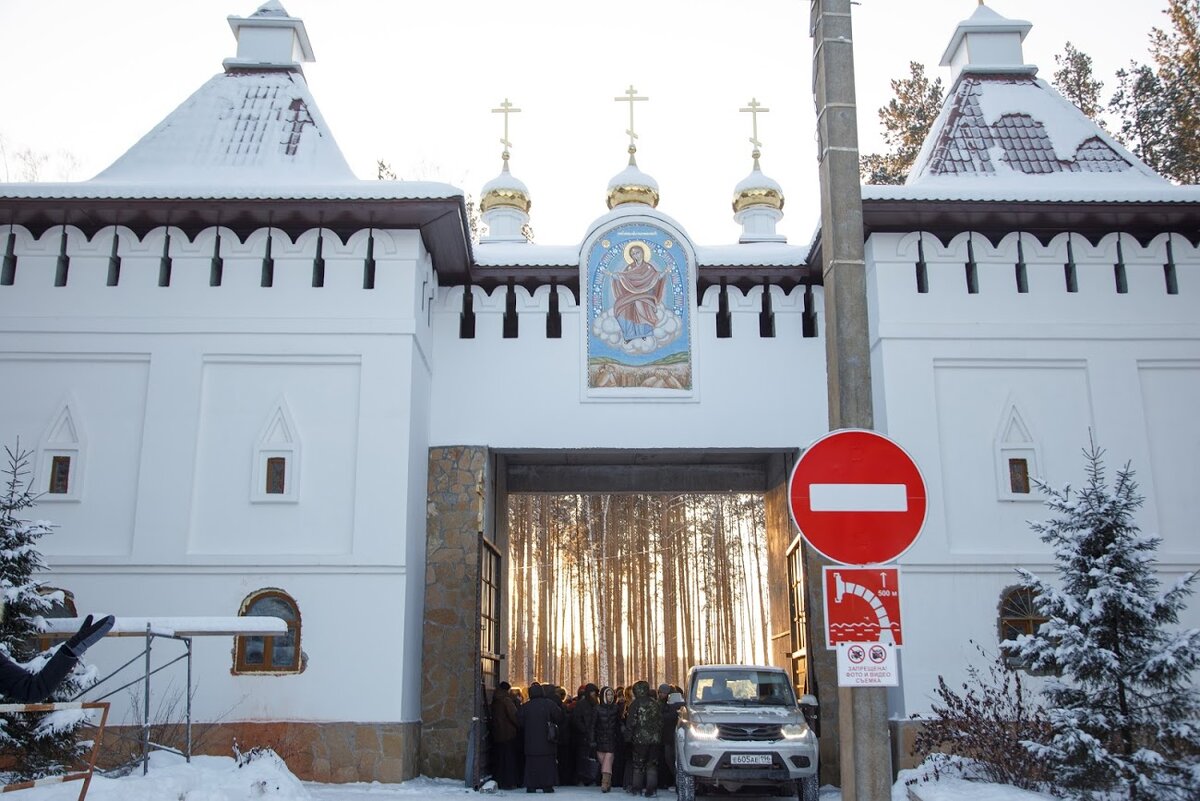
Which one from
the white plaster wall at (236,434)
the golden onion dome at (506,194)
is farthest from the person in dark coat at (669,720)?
the golden onion dome at (506,194)

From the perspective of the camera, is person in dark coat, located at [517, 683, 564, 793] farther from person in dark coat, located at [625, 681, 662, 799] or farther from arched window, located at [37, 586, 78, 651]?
arched window, located at [37, 586, 78, 651]

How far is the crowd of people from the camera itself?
47.2 feet

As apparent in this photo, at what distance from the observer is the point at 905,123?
3272 cm

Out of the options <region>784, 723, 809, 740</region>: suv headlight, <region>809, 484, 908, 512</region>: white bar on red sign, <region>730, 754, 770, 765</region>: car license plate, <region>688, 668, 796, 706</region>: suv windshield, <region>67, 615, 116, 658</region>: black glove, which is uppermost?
<region>809, 484, 908, 512</region>: white bar on red sign

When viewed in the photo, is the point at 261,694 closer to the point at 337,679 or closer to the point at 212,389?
the point at 337,679

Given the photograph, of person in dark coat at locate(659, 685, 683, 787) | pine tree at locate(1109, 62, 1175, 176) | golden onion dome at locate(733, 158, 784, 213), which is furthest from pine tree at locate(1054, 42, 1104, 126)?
person in dark coat at locate(659, 685, 683, 787)

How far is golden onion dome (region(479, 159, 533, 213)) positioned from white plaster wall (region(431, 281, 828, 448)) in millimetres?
6357

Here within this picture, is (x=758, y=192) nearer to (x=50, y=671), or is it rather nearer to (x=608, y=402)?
(x=608, y=402)

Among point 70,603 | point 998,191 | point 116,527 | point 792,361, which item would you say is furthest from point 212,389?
point 998,191

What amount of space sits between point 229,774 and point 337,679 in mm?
2817

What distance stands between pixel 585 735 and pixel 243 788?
6.22m

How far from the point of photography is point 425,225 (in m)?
14.6

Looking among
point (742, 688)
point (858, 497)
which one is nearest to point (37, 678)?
point (858, 497)

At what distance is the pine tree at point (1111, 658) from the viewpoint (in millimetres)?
8672
